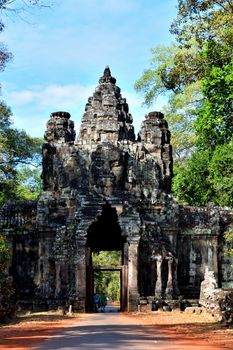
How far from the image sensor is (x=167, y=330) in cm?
1352

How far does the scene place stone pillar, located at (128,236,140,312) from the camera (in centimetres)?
2094

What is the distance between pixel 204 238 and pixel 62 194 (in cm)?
601

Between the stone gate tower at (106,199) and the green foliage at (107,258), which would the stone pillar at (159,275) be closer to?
the stone gate tower at (106,199)

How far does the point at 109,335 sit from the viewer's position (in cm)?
1183

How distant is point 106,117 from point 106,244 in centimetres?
638

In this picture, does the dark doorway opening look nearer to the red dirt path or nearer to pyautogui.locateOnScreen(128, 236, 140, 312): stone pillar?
pyautogui.locateOnScreen(128, 236, 140, 312): stone pillar

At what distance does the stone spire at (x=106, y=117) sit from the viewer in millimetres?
24875

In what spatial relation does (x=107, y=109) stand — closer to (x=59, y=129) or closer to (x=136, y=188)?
(x=59, y=129)

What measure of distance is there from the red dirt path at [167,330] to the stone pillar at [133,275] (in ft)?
6.51

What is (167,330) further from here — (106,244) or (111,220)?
(106,244)

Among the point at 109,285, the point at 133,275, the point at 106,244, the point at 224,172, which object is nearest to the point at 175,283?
the point at 133,275

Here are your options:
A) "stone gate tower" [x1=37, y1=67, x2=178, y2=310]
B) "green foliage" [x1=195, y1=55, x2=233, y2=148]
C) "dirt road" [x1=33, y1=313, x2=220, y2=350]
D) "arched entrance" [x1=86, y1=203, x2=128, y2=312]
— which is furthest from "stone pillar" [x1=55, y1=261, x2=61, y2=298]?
"green foliage" [x1=195, y1=55, x2=233, y2=148]

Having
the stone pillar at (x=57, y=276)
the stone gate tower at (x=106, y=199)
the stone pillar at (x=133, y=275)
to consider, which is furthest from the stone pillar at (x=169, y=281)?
the stone pillar at (x=57, y=276)

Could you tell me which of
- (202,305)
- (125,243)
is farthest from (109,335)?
(125,243)
